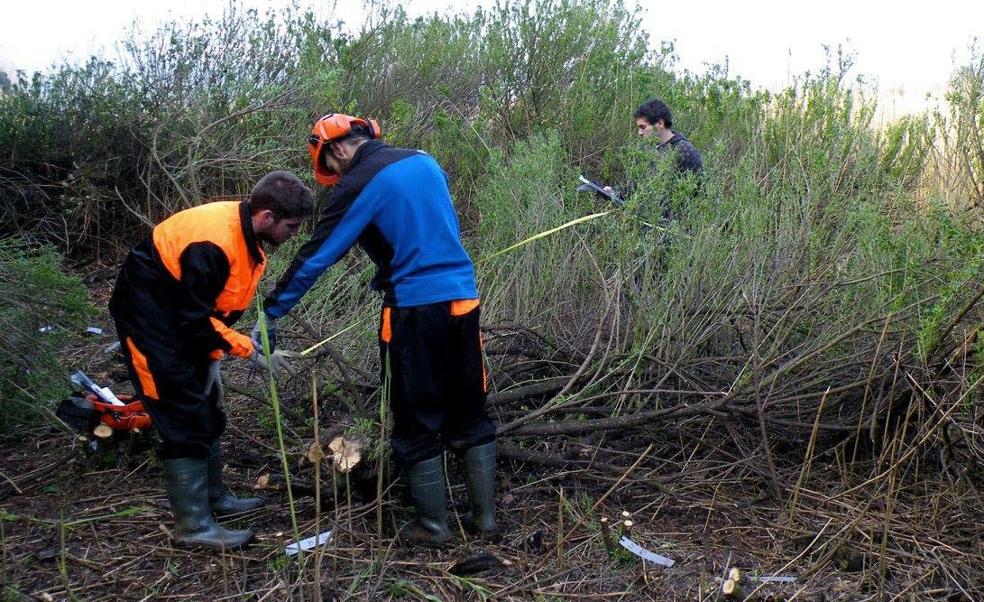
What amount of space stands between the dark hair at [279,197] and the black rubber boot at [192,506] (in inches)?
39.4

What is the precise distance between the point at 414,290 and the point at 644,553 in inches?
54.6

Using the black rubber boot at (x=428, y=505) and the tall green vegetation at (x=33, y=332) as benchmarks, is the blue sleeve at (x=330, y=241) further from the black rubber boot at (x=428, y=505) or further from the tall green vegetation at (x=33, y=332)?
the tall green vegetation at (x=33, y=332)

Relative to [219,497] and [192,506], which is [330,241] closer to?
[192,506]

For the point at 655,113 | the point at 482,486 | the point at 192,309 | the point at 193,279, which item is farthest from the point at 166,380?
the point at 655,113

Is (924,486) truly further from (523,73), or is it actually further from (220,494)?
(523,73)

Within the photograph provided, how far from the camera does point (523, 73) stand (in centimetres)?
945

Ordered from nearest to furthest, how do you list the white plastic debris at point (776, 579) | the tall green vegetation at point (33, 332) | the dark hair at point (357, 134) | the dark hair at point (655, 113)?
the white plastic debris at point (776, 579) → the dark hair at point (357, 134) → the tall green vegetation at point (33, 332) → the dark hair at point (655, 113)

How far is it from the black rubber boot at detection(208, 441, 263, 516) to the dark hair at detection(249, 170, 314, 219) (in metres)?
1.06

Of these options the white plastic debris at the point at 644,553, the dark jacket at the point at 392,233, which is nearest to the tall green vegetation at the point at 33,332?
the dark jacket at the point at 392,233

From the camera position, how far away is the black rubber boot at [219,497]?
3777mm

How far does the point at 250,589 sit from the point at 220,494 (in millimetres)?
688

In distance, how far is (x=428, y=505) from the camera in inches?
141

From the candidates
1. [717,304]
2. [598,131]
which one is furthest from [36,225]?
[717,304]

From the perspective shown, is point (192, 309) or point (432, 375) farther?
point (432, 375)
